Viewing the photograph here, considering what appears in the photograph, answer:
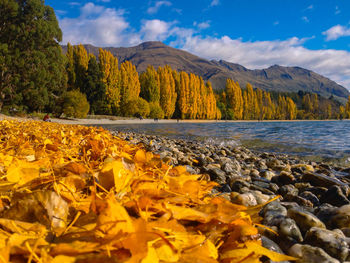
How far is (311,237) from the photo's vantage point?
3.03 ft

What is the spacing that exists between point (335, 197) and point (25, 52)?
71.6ft

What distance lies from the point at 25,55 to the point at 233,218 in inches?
865

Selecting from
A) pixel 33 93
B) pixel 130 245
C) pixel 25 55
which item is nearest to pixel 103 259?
pixel 130 245

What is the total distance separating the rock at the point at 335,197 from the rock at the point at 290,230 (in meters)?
0.83

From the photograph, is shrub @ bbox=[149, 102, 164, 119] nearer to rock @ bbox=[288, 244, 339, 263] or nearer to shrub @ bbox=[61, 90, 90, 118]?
shrub @ bbox=[61, 90, 90, 118]

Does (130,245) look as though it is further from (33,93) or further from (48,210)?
(33,93)

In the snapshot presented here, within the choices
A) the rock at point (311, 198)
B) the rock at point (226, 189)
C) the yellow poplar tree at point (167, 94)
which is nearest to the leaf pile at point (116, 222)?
the rock at point (226, 189)

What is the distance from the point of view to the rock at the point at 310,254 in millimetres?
765

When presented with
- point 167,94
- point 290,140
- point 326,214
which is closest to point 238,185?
point 326,214

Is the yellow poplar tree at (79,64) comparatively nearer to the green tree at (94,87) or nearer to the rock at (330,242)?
the green tree at (94,87)

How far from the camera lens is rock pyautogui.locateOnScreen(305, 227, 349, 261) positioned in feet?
2.71

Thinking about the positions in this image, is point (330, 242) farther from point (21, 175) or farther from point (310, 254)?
point (21, 175)

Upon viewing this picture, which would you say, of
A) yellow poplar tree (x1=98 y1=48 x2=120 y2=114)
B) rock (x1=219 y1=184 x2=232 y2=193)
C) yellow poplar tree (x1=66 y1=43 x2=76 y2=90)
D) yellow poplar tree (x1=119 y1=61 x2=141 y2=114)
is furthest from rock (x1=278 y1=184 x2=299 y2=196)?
yellow poplar tree (x1=119 y1=61 x2=141 y2=114)

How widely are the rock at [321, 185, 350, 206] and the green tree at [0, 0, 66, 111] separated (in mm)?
20385
